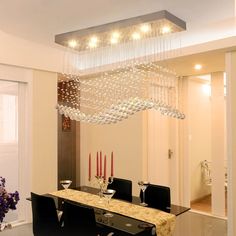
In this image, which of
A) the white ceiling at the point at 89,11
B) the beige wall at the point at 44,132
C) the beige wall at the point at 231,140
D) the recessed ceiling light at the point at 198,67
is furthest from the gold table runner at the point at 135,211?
the recessed ceiling light at the point at 198,67

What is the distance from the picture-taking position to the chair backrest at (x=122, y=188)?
317 cm

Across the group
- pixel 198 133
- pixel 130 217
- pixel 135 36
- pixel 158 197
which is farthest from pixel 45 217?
pixel 198 133

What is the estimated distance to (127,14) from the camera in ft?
9.74

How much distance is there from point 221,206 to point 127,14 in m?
3.28

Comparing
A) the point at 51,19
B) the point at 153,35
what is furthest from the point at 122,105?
the point at 51,19

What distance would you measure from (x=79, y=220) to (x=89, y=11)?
197 cm

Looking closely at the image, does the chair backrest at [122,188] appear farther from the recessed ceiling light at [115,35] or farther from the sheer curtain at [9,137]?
the sheer curtain at [9,137]

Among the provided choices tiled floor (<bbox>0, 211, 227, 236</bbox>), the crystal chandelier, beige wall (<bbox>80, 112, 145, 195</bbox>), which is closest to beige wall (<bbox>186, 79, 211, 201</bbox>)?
the crystal chandelier

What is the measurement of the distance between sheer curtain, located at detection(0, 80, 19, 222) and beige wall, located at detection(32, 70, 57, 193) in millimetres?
262

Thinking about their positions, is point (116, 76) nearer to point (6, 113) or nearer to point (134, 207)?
point (6, 113)

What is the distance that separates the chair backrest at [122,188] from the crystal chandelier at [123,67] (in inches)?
31.2

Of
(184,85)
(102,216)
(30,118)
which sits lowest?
(102,216)

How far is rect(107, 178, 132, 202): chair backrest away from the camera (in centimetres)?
317

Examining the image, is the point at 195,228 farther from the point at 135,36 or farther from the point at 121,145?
the point at 135,36
